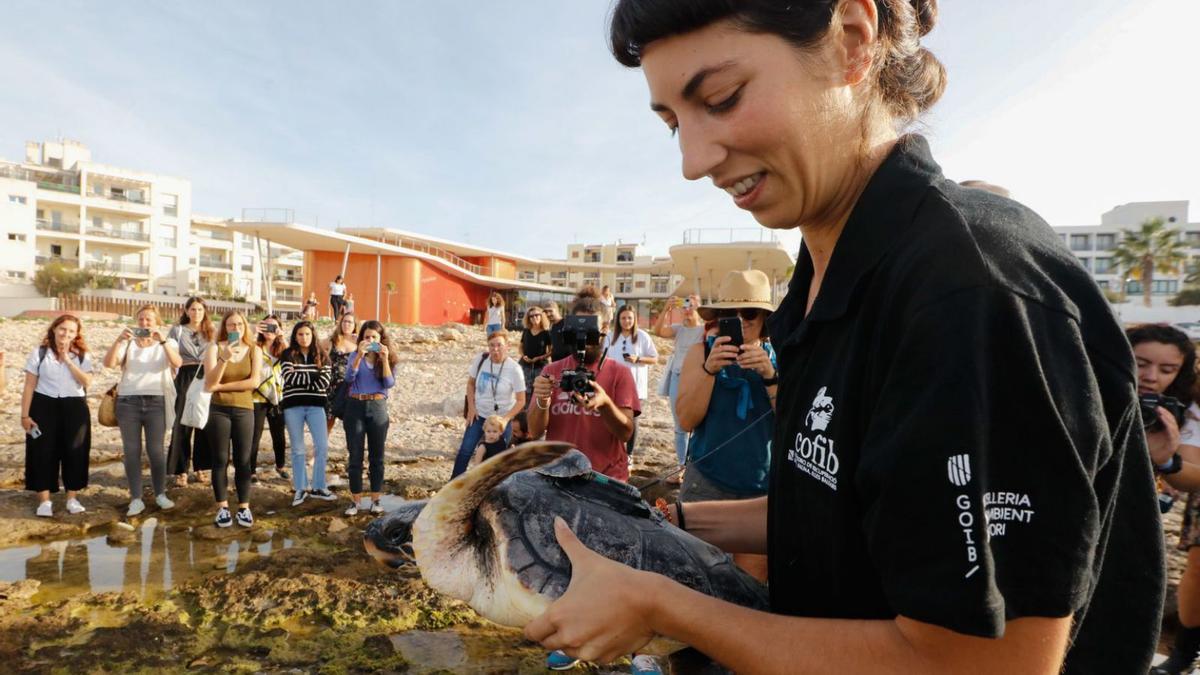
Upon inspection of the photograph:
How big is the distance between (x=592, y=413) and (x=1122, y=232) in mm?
74682

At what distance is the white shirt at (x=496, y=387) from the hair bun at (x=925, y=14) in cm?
497

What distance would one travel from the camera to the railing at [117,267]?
4462 cm

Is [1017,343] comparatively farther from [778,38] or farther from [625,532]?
[625,532]

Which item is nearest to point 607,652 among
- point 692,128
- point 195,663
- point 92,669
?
point 692,128

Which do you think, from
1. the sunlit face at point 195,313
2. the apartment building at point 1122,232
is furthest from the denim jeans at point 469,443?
the apartment building at point 1122,232

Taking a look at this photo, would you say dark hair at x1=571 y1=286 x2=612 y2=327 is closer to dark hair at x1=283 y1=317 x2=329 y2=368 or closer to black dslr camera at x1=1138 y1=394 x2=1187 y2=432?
dark hair at x1=283 y1=317 x2=329 y2=368

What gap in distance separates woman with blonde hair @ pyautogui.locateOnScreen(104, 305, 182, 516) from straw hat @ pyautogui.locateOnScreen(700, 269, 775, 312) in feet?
16.6

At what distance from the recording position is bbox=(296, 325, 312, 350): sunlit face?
19.4 feet

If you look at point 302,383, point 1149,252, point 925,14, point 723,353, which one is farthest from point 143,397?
point 1149,252

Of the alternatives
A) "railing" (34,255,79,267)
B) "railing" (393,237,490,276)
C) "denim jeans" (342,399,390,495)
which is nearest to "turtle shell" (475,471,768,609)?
"denim jeans" (342,399,390,495)

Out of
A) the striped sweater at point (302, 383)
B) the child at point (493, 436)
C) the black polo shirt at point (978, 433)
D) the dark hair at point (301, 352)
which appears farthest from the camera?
the dark hair at point (301, 352)

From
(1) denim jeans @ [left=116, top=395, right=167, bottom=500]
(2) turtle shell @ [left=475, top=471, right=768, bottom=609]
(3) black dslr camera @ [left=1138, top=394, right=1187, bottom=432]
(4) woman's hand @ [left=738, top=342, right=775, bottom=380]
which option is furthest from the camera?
(1) denim jeans @ [left=116, top=395, right=167, bottom=500]

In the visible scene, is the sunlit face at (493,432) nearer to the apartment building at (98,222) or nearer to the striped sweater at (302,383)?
the striped sweater at (302,383)

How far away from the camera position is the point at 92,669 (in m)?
3.10
